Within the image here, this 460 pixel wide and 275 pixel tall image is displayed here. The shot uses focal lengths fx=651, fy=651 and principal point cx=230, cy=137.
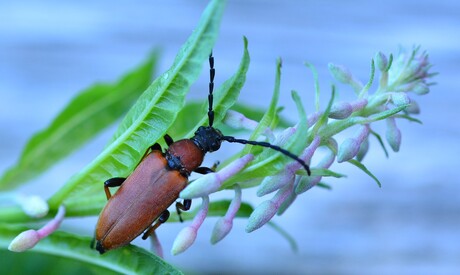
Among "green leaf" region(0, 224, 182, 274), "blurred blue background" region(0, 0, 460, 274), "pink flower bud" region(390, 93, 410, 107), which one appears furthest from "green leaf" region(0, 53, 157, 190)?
"blurred blue background" region(0, 0, 460, 274)

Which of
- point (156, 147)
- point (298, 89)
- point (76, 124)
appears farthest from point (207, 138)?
point (298, 89)

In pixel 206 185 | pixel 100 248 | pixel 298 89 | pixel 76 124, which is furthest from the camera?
pixel 298 89

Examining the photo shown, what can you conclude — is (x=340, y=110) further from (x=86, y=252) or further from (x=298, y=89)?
(x=298, y=89)

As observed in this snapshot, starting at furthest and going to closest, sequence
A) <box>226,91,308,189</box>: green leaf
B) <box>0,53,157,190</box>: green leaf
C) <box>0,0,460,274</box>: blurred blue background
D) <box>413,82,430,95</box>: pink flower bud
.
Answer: <box>0,0,460,274</box>: blurred blue background, <box>0,53,157,190</box>: green leaf, <box>413,82,430,95</box>: pink flower bud, <box>226,91,308,189</box>: green leaf

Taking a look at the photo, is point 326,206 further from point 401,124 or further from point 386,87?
point 386,87

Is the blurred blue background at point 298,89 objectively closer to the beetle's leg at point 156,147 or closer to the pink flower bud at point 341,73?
the beetle's leg at point 156,147

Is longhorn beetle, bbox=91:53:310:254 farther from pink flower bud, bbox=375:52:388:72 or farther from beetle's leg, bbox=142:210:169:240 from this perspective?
pink flower bud, bbox=375:52:388:72
